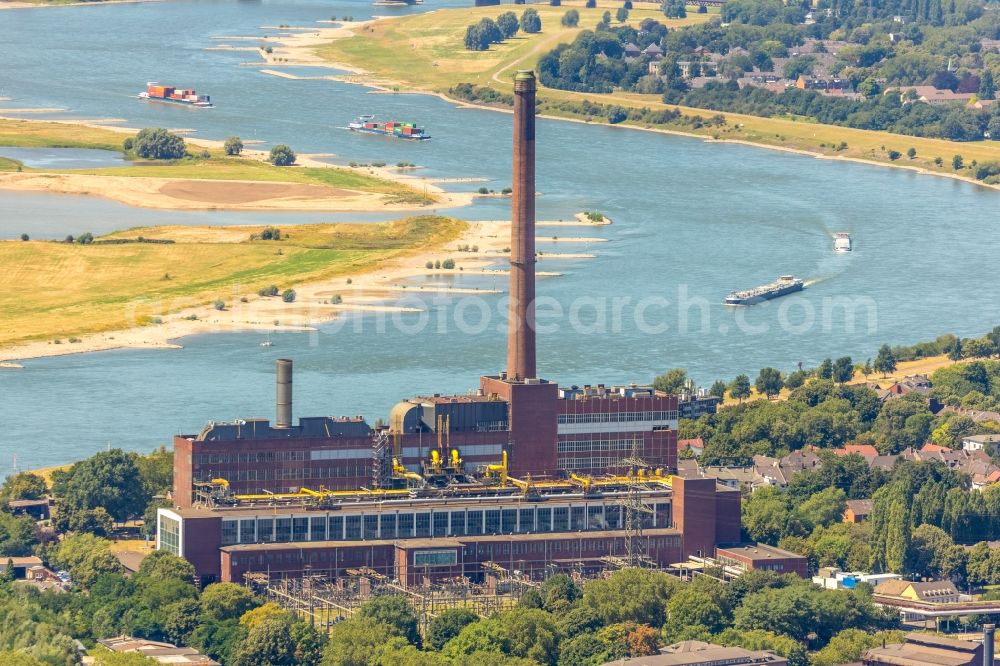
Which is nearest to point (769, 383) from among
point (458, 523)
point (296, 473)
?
point (458, 523)

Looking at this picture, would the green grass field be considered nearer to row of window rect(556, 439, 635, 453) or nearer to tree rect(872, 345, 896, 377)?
tree rect(872, 345, 896, 377)

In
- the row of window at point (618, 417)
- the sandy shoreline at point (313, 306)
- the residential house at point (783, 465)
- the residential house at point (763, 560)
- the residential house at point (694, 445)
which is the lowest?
the residential house at point (763, 560)

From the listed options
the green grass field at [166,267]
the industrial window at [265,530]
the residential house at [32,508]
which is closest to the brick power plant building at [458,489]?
the industrial window at [265,530]

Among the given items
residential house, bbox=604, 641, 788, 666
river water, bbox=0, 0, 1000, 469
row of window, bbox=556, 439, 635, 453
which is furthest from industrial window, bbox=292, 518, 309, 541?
river water, bbox=0, 0, 1000, 469

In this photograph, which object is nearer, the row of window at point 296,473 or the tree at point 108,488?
the row of window at point 296,473

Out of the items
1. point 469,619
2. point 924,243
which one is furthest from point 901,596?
point 924,243

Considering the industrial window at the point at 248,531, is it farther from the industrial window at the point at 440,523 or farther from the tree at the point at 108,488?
the tree at the point at 108,488
